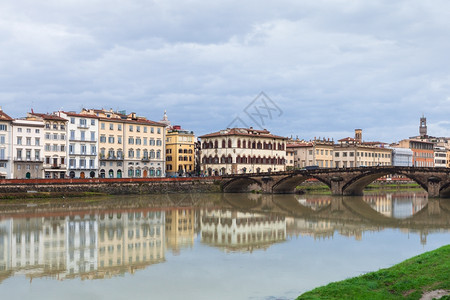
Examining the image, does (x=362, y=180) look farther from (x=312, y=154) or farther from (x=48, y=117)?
(x=48, y=117)

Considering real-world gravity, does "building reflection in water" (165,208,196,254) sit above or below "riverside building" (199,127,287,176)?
below

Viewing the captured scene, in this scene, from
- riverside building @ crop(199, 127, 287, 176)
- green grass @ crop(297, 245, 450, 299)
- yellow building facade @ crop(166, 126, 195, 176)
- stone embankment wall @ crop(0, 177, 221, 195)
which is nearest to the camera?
green grass @ crop(297, 245, 450, 299)

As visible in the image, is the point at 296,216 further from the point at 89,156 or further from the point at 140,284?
the point at 89,156

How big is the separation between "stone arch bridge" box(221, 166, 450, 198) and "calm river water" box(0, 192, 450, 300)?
59.8ft

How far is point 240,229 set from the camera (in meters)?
36.6

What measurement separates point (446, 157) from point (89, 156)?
11946cm

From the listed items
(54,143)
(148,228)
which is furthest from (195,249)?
(54,143)

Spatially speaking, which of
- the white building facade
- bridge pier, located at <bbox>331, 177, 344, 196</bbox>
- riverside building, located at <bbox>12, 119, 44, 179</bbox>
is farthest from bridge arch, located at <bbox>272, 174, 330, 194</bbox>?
riverside building, located at <bbox>12, 119, 44, 179</bbox>

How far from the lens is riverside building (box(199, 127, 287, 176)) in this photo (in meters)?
90.6

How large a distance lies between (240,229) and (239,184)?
4636cm

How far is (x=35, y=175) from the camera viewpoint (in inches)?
2820

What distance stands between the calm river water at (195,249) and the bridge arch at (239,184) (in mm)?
30767

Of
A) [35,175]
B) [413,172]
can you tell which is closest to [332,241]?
[413,172]

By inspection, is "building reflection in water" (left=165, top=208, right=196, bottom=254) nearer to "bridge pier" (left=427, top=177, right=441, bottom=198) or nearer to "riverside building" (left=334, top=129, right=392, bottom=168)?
"bridge pier" (left=427, top=177, right=441, bottom=198)
